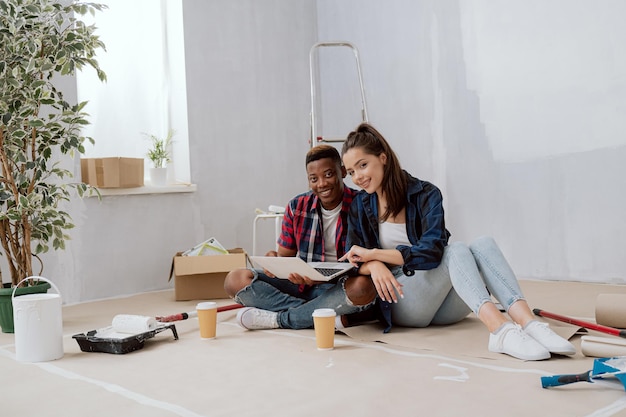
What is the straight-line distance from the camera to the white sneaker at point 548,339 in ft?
6.55

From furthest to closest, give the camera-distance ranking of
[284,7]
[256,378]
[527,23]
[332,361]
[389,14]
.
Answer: [284,7]
[389,14]
[527,23]
[332,361]
[256,378]

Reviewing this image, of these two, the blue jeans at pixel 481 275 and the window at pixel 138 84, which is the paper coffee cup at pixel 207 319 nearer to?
the blue jeans at pixel 481 275

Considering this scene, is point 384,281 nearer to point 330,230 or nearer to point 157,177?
point 330,230

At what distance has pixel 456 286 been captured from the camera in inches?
87.8

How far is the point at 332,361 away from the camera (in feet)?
7.05

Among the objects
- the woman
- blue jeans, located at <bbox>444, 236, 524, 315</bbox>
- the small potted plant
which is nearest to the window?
the small potted plant

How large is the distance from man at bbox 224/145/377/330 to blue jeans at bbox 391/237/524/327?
29cm

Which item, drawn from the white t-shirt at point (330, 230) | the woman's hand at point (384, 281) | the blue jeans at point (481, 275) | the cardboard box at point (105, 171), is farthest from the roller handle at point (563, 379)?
the cardboard box at point (105, 171)

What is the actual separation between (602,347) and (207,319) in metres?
1.40

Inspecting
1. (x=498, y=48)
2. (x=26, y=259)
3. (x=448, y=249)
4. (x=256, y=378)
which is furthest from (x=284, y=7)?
(x=256, y=378)

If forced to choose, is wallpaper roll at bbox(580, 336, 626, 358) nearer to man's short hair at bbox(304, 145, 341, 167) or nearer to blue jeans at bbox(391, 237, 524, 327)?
blue jeans at bbox(391, 237, 524, 327)

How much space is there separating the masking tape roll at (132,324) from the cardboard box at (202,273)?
42.5 inches

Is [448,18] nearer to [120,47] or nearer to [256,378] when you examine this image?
[120,47]

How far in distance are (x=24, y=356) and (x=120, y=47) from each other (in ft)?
8.26
